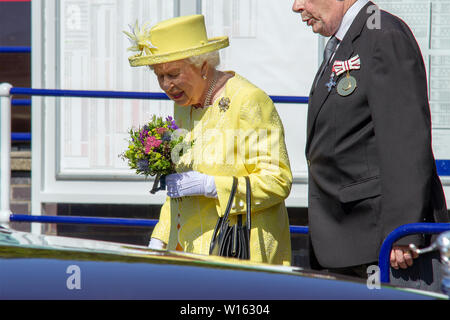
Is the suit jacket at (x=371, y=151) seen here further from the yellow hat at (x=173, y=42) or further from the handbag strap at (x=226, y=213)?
the yellow hat at (x=173, y=42)

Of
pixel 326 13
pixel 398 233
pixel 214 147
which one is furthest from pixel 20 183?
pixel 398 233

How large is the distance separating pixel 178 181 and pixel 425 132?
34.9 inches

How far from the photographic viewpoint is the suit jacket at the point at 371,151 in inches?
96.7

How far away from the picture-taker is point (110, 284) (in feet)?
5.25

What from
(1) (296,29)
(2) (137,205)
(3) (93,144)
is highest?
(1) (296,29)

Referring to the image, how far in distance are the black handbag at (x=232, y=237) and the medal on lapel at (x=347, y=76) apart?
459mm

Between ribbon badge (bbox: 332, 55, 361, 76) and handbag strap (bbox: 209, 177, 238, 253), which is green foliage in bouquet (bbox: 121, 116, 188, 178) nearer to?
handbag strap (bbox: 209, 177, 238, 253)

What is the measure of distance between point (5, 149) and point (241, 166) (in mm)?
2065

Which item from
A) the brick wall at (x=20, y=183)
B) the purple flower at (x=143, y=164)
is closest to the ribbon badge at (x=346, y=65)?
the purple flower at (x=143, y=164)

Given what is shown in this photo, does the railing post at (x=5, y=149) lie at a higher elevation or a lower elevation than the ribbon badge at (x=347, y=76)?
lower
